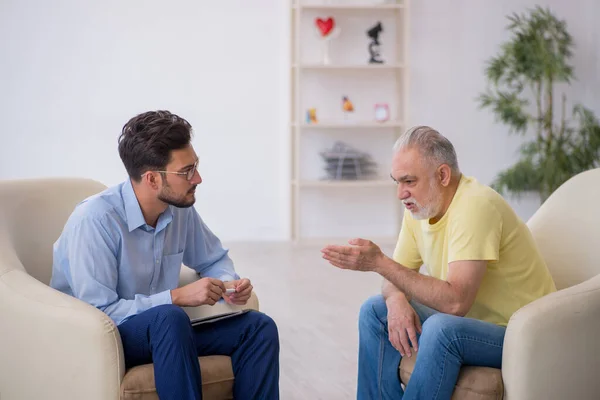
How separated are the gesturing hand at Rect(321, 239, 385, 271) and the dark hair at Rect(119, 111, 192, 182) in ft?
1.85

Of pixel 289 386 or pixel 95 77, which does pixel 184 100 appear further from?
pixel 289 386

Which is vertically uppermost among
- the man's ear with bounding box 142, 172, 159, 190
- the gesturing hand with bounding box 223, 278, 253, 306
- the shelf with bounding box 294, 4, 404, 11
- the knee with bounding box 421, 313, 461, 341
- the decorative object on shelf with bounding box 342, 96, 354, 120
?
the shelf with bounding box 294, 4, 404, 11

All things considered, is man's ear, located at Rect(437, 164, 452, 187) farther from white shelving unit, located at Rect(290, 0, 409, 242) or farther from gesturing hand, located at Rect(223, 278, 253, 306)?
white shelving unit, located at Rect(290, 0, 409, 242)

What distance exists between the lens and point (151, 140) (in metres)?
2.45

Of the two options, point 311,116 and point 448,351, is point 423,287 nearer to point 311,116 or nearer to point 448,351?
point 448,351

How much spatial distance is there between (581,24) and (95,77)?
12.7ft

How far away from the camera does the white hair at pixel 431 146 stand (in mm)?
2412

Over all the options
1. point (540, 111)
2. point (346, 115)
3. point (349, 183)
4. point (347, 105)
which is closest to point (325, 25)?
point (347, 105)

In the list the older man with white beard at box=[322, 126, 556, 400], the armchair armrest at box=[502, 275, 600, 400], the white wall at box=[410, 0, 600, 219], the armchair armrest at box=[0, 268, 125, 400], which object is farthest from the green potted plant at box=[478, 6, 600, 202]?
the armchair armrest at box=[0, 268, 125, 400]

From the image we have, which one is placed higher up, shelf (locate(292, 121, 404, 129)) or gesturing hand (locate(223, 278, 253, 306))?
shelf (locate(292, 121, 404, 129))

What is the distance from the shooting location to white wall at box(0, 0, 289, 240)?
6.33m

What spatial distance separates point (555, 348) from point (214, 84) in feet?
15.4

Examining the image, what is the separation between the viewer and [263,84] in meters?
6.54

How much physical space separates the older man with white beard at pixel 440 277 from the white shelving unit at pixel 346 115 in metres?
3.84
